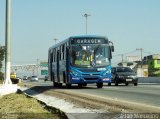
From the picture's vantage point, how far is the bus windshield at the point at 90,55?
1314 inches

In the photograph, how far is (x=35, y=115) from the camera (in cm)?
1476

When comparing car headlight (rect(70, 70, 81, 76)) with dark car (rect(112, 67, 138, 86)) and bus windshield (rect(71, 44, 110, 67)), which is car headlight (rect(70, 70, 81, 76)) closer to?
bus windshield (rect(71, 44, 110, 67))

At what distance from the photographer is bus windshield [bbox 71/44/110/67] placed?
33375mm

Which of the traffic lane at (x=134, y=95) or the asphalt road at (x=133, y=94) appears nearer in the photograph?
the traffic lane at (x=134, y=95)

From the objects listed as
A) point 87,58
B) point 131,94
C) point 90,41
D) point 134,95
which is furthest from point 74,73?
point 134,95

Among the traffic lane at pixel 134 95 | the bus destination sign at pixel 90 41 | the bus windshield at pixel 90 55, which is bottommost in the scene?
the traffic lane at pixel 134 95

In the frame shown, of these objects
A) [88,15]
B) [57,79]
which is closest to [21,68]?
[88,15]

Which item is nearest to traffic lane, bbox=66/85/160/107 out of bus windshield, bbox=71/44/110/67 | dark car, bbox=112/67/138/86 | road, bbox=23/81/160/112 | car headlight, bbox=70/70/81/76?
road, bbox=23/81/160/112

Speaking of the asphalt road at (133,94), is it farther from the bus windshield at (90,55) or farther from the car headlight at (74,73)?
the bus windshield at (90,55)

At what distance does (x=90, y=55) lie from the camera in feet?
109

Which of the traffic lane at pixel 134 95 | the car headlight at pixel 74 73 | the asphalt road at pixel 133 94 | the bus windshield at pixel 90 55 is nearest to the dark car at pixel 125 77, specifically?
the bus windshield at pixel 90 55

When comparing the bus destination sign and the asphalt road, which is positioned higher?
the bus destination sign

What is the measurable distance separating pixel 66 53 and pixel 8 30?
15.5 feet

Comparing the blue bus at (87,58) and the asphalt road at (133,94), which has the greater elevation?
the blue bus at (87,58)
